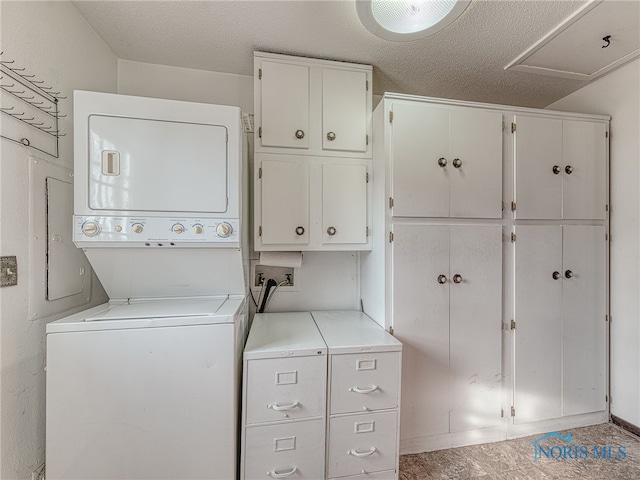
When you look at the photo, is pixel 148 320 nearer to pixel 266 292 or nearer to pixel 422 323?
pixel 266 292

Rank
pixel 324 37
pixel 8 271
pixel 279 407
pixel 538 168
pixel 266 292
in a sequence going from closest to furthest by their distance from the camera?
1. pixel 8 271
2. pixel 279 407
3. pixel 324 37
4. pixel 538 168
5. pixel 266 292

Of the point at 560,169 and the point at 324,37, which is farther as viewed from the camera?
the point at 560,169

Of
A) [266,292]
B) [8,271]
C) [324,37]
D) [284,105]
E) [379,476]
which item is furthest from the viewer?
[266,292]

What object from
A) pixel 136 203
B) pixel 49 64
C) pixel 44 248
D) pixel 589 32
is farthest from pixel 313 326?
pixel 589 32

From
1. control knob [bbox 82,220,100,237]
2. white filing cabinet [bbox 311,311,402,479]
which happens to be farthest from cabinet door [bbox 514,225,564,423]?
control knob [bbox 82,220,100,237]

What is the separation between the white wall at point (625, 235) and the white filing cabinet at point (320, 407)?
1.80 m

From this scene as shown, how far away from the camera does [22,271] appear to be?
109 centimetres

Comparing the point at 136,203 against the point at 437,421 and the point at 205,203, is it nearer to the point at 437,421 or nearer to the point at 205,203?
the point at 205,203

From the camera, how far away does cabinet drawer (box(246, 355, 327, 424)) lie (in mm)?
1251

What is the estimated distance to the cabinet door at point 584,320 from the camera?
5.99 ft

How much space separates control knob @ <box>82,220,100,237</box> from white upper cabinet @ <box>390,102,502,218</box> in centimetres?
155

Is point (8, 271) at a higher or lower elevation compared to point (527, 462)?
higher

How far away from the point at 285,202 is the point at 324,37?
102 cm

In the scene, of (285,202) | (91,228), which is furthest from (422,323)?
(91,228)
